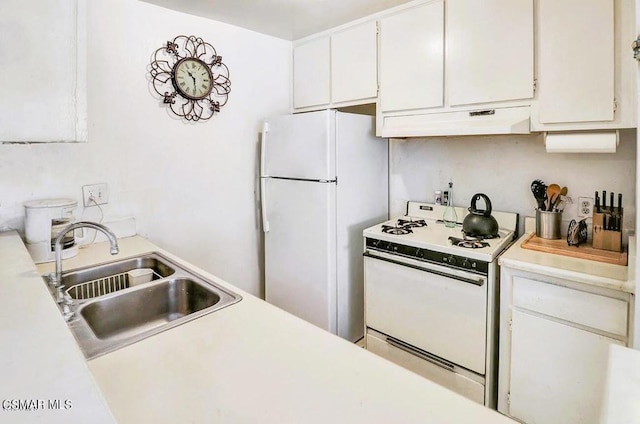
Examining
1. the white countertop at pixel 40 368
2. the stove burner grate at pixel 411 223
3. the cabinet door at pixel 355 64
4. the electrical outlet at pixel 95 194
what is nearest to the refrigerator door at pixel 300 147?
the cabinet door at pixel 355 64

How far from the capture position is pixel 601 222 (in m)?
1.82

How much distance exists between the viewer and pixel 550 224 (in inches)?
77.9

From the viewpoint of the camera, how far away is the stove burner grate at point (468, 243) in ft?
6.20

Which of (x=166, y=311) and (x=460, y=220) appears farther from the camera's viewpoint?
(x=460, y=220)

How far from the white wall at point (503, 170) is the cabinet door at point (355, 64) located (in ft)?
1.65

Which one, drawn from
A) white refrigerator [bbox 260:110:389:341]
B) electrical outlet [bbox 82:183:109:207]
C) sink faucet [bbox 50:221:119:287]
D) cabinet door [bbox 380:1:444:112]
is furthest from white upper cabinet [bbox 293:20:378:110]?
sink faucet [bbox 50:221:119:287]

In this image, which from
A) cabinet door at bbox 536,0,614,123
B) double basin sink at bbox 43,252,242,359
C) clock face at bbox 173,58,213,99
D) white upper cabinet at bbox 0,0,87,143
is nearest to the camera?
white upper cabinet at bbox 0,0,87,143

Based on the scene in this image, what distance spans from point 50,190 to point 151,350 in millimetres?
1466

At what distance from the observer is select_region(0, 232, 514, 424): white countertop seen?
23.5 inches

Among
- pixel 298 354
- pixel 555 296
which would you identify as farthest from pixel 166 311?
pixel 555 296

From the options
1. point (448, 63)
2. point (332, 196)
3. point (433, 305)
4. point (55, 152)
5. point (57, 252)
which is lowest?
point (433, 305)

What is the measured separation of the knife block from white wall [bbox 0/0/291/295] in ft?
7.09

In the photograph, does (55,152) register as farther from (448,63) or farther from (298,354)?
(448,63)

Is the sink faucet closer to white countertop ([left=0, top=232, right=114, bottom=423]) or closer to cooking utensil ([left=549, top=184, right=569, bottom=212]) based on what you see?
white countertop ([left=0, top=232, right=114, bottom=423])
